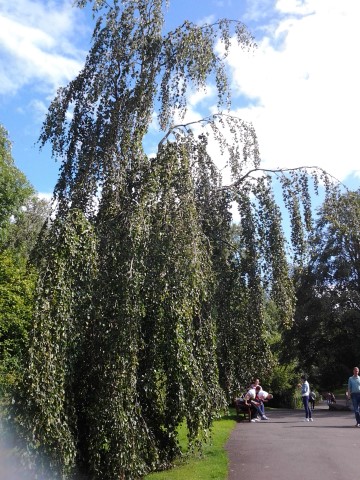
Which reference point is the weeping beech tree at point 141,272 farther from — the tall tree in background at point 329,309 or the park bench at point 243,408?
the tall tree in background at point 329,309

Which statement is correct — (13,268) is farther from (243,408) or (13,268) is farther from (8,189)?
(243,408)

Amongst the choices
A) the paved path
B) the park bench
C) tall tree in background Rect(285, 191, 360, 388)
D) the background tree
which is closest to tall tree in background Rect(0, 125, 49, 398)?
the background tree

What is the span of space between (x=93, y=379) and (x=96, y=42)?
546cm

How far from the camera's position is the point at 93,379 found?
6.73 m

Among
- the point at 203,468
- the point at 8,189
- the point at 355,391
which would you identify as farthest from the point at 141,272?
the point at 8,189

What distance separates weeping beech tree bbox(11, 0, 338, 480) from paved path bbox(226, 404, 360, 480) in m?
1.22

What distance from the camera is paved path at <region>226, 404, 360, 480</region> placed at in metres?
7.14

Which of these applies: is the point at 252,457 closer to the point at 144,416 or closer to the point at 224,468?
the point at 224,468

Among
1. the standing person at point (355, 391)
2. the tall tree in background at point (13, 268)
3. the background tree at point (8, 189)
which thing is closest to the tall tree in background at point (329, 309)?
the standing person at point (355, 391)

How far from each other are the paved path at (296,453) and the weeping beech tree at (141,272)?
122 cm

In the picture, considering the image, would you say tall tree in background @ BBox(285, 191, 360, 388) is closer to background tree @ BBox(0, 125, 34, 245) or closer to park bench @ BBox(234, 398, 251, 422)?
park bench @ BBox(234, 398, 251, 422)

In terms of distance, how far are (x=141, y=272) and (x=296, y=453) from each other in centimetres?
470

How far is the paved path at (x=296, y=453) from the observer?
281 inches

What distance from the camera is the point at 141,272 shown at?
21.9ft
